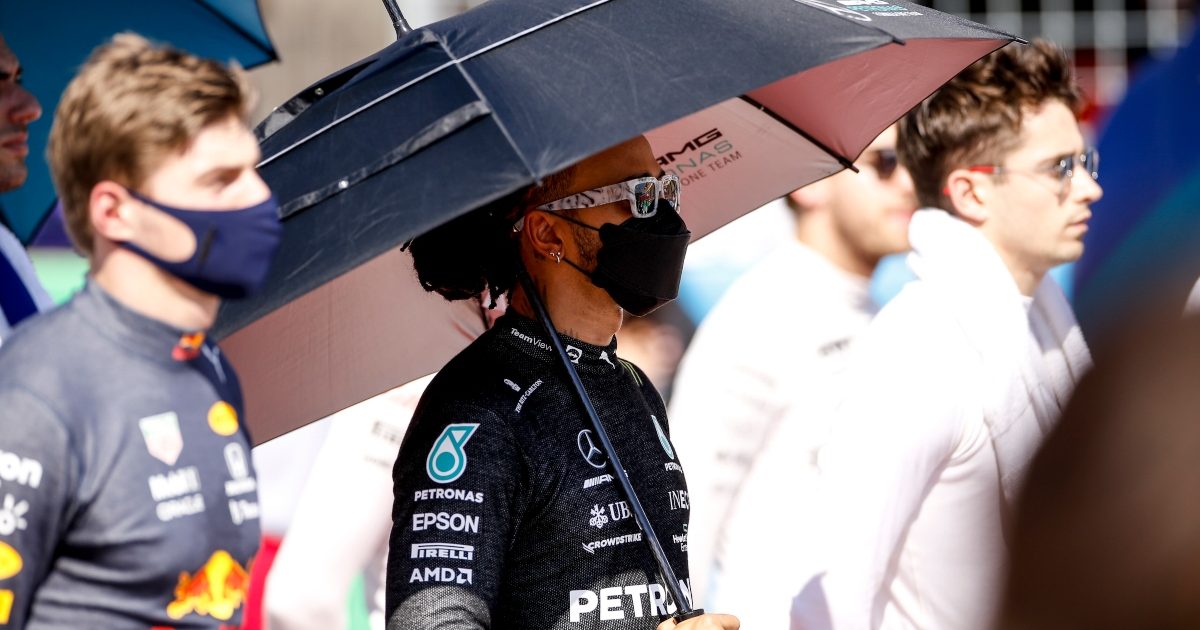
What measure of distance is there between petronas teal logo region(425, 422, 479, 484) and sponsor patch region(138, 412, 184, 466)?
770mm

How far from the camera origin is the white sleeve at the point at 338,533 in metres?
4.52

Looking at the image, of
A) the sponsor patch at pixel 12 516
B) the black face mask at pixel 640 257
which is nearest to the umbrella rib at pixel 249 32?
the black face mask at pixel 640 257

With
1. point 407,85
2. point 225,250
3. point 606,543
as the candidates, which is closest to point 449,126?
point 407,85

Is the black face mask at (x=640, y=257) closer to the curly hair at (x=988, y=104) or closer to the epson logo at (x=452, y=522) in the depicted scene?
the epson logo at (x=452, y=522)

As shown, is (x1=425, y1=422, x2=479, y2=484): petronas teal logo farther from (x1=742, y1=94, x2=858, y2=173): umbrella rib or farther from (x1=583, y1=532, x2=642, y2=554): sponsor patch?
(x1=742, y1=94, x2=858, y2=173): umbrella rib

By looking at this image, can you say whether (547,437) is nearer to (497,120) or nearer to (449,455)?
(449,455)

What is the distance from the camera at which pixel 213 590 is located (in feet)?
6.96

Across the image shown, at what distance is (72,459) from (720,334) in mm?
3803

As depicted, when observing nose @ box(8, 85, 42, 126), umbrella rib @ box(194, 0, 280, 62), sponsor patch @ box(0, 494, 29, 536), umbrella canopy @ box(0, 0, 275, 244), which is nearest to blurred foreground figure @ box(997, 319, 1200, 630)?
sponsor patch @ box(0, 494, 29, 536)

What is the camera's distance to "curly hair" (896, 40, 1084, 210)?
175 inches

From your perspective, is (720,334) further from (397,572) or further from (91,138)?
(91,138)

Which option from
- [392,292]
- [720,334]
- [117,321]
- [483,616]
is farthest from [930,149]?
[117,321]

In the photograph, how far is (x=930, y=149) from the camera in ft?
15.0

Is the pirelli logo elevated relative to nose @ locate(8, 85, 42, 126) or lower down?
lower down
